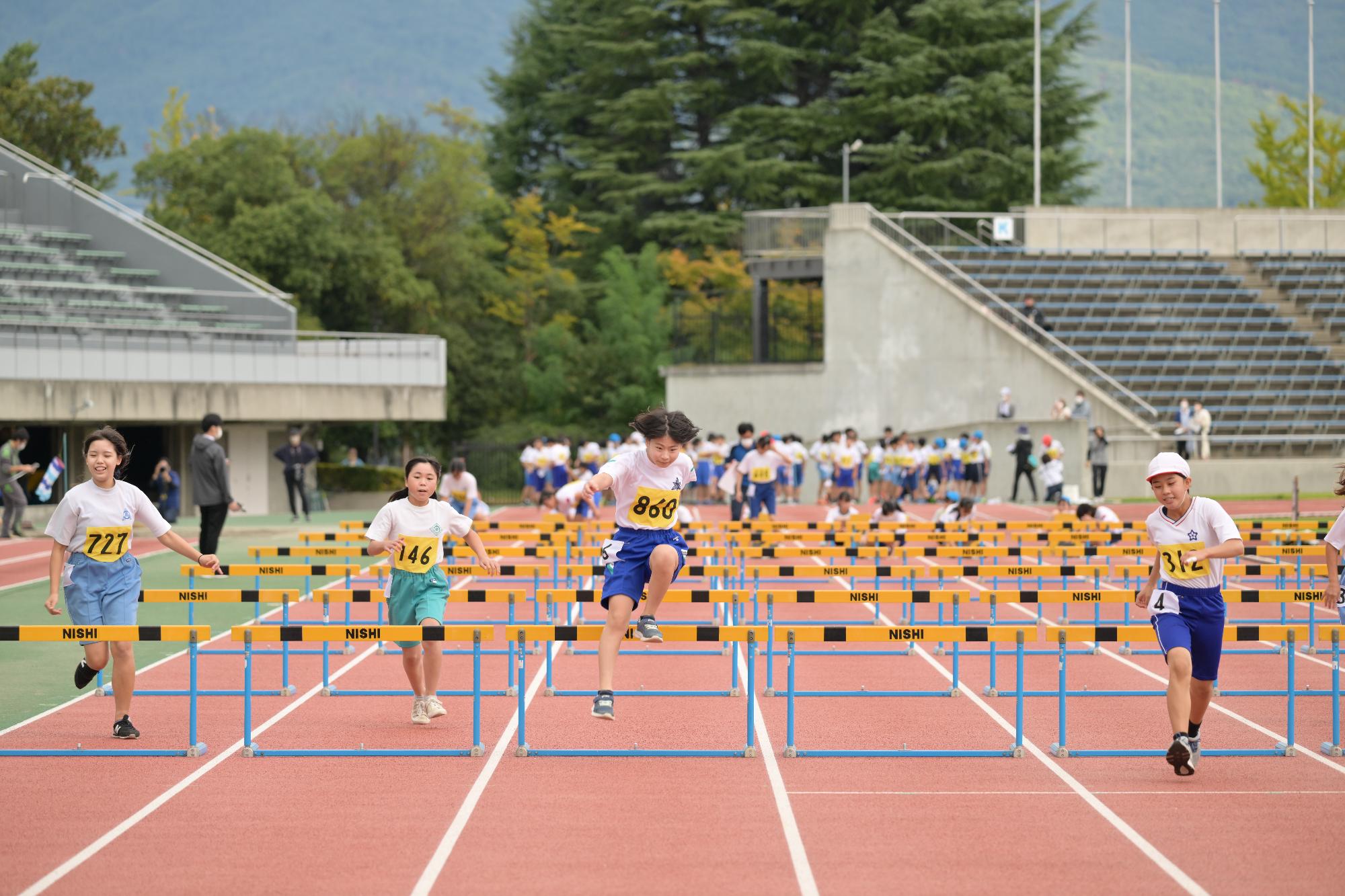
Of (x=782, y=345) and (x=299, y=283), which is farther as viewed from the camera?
(x=299, y=283)

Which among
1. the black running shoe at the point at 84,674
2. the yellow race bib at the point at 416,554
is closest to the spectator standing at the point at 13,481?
the black running shoe at the point at 84,674

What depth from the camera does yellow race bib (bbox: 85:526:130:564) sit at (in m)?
8.94

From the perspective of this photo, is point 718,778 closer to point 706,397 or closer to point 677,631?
point 677,631

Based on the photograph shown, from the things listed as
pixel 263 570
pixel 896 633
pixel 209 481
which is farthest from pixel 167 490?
pixel 896 633

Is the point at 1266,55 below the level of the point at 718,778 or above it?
above

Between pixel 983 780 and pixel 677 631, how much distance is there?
74.4 inches

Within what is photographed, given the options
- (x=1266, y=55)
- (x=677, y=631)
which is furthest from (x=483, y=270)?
(x=1266, y=55)

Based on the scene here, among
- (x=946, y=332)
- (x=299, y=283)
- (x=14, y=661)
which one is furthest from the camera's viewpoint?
(x=299, y=283)

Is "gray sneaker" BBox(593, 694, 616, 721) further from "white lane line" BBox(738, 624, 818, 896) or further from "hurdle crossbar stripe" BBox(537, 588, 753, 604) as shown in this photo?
"hurdle crossbar stripe" BBox(537, 588, 753, 604)

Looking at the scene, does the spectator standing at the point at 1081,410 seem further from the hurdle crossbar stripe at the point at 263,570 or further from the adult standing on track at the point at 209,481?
the hurdle crossbar stripe at the point at 263,570

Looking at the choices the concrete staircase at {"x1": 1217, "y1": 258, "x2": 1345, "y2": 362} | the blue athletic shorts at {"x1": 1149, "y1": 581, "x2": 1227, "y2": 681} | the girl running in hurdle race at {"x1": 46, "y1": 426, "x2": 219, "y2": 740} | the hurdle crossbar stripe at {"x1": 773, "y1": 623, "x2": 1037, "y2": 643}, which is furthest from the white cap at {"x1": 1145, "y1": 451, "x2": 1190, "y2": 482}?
the concrete staircase at {"x1": 1217, "y1": 258, "x2": 1345, "y2": 362}

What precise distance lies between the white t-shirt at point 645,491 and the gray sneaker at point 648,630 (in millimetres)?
535

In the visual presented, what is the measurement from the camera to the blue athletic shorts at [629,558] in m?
8.86

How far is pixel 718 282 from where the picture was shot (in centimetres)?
5506
